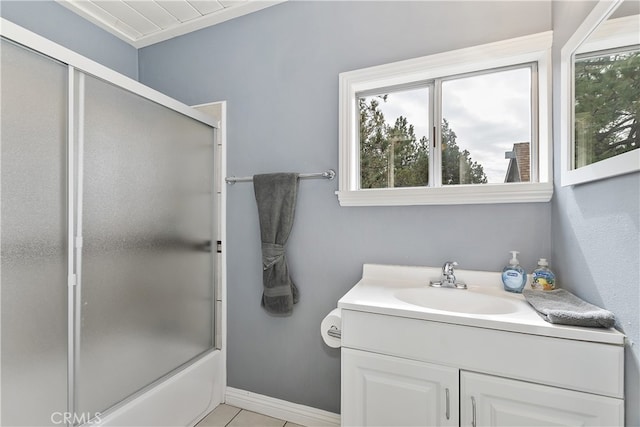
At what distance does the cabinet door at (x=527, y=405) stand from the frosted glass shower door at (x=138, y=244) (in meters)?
1.39

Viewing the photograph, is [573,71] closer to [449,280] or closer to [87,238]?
[449,280]

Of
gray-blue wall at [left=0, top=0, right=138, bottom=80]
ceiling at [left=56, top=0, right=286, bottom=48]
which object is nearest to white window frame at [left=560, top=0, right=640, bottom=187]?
ceiling at [left=56, top=0, right=286, bottom=48]

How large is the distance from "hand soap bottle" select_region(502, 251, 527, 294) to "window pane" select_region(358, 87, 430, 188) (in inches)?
21.1

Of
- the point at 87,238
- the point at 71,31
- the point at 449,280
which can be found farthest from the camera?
the point at 71,31

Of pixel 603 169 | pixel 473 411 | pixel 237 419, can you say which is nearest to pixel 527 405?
pixel 473 411

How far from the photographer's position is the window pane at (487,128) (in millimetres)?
1389

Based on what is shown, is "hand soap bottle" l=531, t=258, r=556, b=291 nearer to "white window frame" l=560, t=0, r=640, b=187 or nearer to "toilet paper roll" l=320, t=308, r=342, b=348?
"white window frame" l=560, t=0, r=640, b=187

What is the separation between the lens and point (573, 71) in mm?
1060

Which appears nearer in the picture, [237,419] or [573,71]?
[573,71]

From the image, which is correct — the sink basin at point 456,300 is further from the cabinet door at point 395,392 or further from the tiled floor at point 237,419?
the tiled floor at point 237,419

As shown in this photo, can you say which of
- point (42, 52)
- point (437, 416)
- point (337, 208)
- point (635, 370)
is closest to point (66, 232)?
point (42, 52)

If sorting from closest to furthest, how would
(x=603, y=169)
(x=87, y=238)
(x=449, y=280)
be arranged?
(x=603, y=169) → (x=87, y=238) → (x=449, y=280)

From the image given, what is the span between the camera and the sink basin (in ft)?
3.94

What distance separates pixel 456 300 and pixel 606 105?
33.4 inches
